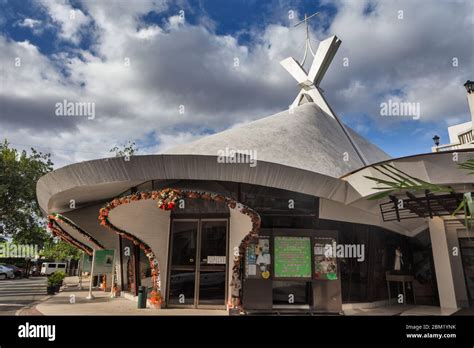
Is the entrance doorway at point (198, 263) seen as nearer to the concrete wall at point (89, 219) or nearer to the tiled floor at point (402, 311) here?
the tiled floor at point (402, 311)

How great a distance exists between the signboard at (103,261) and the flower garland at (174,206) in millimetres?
4163

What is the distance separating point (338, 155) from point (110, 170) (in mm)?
12978

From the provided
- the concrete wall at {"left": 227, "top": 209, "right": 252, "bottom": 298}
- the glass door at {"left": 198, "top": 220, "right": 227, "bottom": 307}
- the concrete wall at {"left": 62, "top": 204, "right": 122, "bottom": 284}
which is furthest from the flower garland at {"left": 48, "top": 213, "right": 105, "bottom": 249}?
the concrete wall at {"left": 227, "top": 209, "right": 252, "bottom": 298}

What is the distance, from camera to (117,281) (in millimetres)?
16891

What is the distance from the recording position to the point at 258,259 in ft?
40.7

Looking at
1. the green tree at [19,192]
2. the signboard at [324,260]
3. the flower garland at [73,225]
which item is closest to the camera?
the signboard at [324,260]

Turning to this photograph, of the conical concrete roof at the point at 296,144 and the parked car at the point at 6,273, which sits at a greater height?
the conical concrete roof at the point at 296,144

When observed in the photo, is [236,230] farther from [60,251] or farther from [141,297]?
[60,251]

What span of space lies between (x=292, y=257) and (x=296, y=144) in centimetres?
798

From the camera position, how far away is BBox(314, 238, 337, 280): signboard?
→ 41.2 ft

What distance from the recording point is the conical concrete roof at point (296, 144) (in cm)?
1734

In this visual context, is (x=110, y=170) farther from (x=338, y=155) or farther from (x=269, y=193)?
(x=338, y=155)

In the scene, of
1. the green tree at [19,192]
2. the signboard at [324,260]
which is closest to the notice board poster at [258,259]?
the signboard at [324,260]
